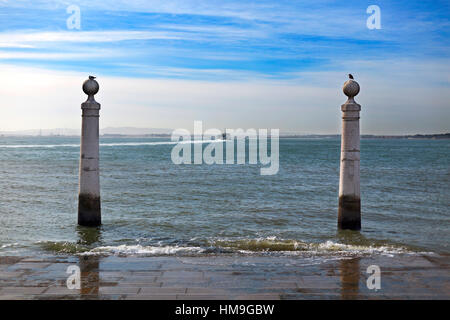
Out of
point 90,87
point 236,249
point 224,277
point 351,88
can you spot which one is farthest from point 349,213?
point 90,87

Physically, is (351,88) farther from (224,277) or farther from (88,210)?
(88,210)

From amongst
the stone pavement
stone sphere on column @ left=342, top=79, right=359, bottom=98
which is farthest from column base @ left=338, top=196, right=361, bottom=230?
the stone pavement

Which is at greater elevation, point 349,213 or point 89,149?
point 89,149

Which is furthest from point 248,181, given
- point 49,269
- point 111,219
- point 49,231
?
point 49,269

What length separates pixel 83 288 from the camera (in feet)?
25.2

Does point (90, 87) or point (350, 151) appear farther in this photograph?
point (90, 87)

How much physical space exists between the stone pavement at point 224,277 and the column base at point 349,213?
327 cm

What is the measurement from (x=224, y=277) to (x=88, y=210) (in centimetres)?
667

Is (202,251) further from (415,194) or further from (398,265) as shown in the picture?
(415,194)

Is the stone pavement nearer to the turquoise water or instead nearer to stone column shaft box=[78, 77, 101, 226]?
the turquoise water

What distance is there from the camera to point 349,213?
535 inches

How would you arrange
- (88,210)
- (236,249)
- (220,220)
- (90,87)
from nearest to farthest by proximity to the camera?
(236,249), (90,87), (88,210), (220,220)

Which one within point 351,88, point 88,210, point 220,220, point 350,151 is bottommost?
point 220,220

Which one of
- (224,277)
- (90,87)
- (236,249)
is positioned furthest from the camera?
(90,87)
